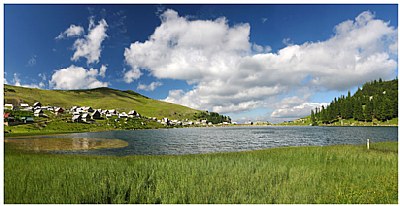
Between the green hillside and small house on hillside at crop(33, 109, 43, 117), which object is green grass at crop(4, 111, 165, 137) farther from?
the green hillside

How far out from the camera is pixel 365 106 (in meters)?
19.9

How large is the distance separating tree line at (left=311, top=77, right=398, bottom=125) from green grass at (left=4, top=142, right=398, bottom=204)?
11.0 ft

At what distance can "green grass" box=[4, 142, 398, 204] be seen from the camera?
247 inches

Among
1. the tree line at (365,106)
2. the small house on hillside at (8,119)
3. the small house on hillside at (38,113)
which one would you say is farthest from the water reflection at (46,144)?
the tree line at (365,106)

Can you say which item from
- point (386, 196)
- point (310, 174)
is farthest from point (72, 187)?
point (386, 196)

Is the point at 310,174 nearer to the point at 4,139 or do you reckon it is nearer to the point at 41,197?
Result: the point at 41,197

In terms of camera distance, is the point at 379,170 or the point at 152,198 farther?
the point at 379,170

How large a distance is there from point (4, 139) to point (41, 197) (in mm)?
1539

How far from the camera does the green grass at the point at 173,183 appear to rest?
20.5ft

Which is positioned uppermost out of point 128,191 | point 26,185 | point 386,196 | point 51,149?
point 51,149

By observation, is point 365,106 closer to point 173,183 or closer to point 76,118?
point 173,183

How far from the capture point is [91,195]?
22.6 feet

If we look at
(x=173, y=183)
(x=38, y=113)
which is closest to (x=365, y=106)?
(x=173, y=183)

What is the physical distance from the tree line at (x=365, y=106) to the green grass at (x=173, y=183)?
11.0 feet
